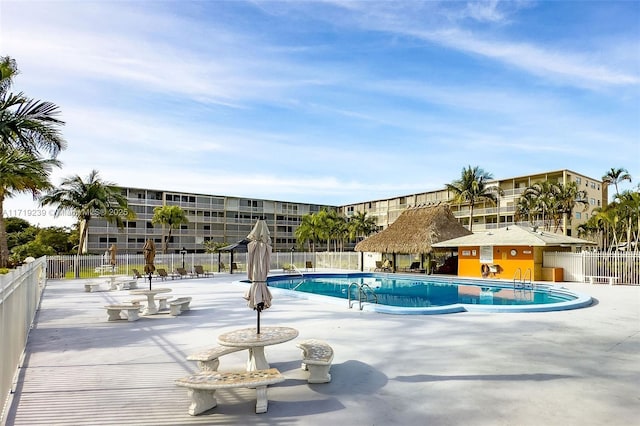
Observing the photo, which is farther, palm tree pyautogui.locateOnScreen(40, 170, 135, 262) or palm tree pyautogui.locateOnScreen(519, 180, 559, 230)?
palm tree pyautogui.locateOnScreen(519, 180, 559, 230)

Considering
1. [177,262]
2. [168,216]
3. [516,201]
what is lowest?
[177,262]

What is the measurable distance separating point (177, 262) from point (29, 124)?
63.4 ft

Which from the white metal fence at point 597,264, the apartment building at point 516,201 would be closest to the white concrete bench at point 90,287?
the white metal fence at point 597,264

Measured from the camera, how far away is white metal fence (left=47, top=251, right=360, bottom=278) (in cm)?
2428

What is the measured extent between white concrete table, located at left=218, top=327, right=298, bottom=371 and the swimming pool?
601cm

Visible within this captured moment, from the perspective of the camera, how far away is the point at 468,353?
714cm

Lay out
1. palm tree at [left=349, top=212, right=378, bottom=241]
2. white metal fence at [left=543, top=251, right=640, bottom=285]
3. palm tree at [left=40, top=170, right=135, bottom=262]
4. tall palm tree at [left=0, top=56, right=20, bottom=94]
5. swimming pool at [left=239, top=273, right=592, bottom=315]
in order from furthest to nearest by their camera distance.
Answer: palm tree at [left=349, top=212, right=378, bottom=241], palm tree at [left=40, top=170, right=135, bottom=262], white metal fence at [left=543, top=251, right=640, bottom=285], tall palm tree at [left=0, top=56, right=20, bottom=94], swimming pool at [left=239, top=273, right=592, bottom=315]

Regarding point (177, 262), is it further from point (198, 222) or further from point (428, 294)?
point (198, 222)

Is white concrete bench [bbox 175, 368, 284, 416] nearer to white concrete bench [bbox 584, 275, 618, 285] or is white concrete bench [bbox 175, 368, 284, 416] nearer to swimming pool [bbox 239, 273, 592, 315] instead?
swimming pool [bbox 239, 273, 592, 315]

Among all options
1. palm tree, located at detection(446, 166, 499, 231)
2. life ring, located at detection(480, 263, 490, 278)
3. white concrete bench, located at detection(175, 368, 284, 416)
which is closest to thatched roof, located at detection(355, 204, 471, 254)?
life ring, located at detection(480, 263, 490, 278)

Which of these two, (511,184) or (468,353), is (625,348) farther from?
(511,184)

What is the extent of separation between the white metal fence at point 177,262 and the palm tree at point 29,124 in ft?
45.3

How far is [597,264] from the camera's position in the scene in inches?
822

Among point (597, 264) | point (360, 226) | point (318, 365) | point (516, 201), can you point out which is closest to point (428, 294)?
point (597, 264)
